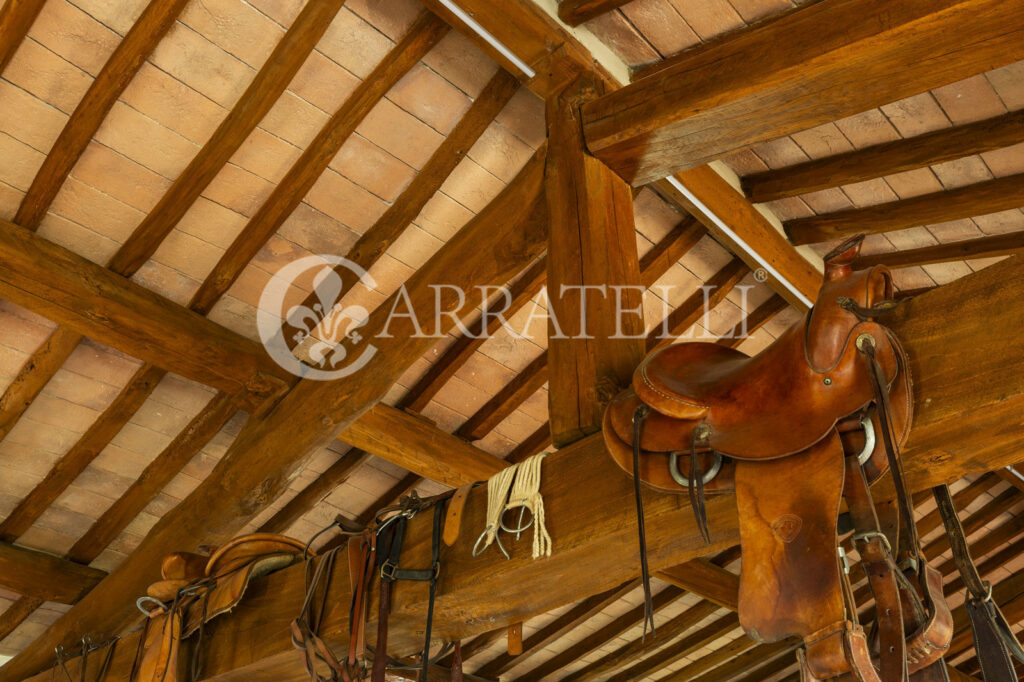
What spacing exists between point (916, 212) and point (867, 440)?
2185 millimetres

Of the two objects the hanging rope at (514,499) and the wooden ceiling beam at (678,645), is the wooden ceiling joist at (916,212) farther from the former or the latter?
the wooden ceiling beam at (678,645)

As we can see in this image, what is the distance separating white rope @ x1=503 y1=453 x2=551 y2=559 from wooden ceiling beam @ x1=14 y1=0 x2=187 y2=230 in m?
2.08

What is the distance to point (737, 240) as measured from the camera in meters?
3.87

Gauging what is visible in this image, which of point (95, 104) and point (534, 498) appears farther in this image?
point (95, 104)

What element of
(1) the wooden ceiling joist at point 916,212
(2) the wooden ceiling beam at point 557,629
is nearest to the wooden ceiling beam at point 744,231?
(1) the wooden ceiling joist at point 916,212

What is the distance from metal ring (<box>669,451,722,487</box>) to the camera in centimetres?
199

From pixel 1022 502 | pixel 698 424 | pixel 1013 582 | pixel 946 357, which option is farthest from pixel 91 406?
pixel 1013 582

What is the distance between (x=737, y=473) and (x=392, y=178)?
2.35 m

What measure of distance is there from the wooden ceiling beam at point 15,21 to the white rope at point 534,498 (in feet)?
7.58

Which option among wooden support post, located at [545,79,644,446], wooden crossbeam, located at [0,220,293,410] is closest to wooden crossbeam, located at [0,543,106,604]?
wooden crossbeam, located at [0,220,293,410]

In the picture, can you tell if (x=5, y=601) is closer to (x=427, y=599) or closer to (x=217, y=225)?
(x=217, y=225)

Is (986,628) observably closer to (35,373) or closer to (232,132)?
(232,132)

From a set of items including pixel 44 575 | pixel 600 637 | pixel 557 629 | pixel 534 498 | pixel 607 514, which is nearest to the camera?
pixel 607 514

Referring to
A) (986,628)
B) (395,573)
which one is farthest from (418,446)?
(986,628)
